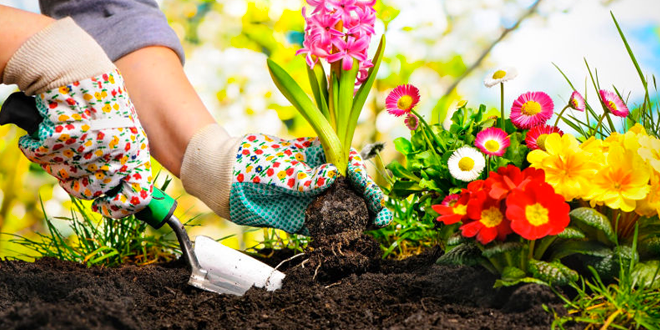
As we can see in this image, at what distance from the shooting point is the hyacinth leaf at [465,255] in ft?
3.16

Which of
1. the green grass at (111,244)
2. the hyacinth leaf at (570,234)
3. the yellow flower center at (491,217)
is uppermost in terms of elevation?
the hyacinth leaf at (570,234)

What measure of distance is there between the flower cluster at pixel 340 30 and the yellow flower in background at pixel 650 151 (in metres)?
0.67

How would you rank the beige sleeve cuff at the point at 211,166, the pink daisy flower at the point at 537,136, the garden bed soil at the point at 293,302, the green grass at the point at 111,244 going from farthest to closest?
the green grass at the point at 111,244 → the beige sleeve cuff at the point at 211,166 → the pink daisy flower at the point at 537,136 → the garden bed soil at the point at 293,302

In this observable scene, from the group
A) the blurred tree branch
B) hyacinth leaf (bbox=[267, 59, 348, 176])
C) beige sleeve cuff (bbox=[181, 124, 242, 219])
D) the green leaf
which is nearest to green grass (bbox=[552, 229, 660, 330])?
the green leaf

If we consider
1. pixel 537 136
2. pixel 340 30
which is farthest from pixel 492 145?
pixel 340 30

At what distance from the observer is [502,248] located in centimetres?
89

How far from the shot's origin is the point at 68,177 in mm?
1350

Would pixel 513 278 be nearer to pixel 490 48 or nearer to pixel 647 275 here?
pixel 647 275

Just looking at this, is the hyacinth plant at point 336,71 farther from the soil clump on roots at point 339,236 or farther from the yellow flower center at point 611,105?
the yellow flower center at point 611,105

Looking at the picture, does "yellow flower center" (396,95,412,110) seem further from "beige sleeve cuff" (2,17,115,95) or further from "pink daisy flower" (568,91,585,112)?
"beige sleeve cuff" (2,17,115,95)

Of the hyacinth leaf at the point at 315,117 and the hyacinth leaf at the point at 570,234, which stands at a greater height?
the hyacinth leaf at the point at 570,234

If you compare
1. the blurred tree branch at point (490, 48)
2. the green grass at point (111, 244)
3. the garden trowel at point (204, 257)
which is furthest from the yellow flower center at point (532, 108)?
the blurred tree branch at point (490, 48)

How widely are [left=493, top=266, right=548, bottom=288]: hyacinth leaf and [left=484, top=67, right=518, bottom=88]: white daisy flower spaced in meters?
0.41

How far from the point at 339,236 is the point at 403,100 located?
0.35 meters
